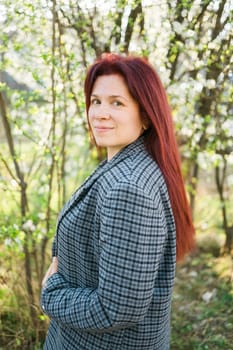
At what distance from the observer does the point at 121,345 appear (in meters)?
1.46

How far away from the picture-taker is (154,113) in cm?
145

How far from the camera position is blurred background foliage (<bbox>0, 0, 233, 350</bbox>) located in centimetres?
256

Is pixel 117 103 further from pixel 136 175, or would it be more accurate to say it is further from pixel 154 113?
pixel 136 175

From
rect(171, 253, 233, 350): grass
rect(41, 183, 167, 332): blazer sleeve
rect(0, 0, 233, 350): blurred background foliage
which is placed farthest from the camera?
rect(171, 253, 233, 350): grass

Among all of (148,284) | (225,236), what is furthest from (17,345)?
(225,236)

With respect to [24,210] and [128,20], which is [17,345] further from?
[128,20]

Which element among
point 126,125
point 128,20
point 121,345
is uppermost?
point 128,20

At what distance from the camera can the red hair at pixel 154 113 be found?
142 centimetres

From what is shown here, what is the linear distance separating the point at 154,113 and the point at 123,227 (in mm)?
439

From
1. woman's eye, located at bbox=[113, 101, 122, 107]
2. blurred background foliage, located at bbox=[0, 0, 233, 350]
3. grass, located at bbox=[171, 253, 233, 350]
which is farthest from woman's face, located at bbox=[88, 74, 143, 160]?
grass, located at bbox=[171, 253, 233, 350]

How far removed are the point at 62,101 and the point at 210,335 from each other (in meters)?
1.88

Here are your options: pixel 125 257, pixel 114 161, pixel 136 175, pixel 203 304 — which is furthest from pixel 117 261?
pixel 203 304

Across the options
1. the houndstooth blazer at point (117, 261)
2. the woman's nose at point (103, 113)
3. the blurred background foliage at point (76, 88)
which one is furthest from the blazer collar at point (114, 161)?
the blurred background foliage at point (76, 88)

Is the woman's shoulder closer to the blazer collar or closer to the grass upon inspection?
the blazer collar
